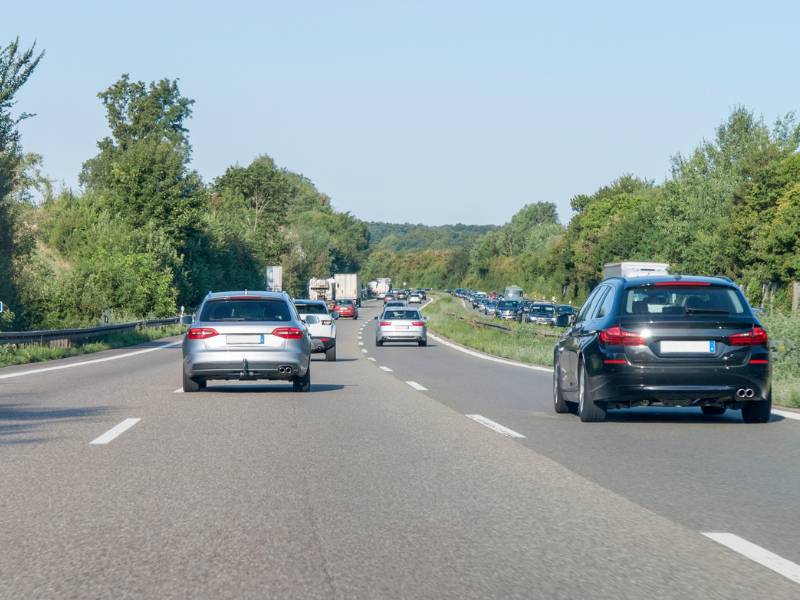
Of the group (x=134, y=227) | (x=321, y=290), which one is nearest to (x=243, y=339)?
(x=134, y=227)

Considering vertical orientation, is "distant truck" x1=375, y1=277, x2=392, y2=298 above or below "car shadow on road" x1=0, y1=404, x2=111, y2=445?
below

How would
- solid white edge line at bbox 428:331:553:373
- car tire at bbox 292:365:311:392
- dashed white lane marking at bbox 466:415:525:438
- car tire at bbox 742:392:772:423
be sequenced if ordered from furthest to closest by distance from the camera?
solid white edge line at bbox 428:331:553:373 < car tire at bbox 292:365:311:392 < car tire at bbox 742:392:772:423 < dashed white lane marking at bbox 466:415:525:438

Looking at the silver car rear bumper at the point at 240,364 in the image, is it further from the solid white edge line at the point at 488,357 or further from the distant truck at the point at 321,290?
the distant truck at the point at 321,290

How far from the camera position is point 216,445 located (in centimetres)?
1055

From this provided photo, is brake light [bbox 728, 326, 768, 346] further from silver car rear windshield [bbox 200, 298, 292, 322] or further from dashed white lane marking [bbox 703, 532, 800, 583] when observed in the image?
silver car rear windshield [bbox 200, 298, 292, 322]

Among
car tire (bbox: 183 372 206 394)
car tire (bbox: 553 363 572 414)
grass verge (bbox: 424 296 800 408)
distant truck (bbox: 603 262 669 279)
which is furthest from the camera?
distant truck (bbox: 603 262 669 279)

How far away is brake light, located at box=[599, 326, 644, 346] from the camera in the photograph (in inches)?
480

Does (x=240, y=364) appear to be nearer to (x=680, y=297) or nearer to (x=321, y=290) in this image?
(x=680, y=297)

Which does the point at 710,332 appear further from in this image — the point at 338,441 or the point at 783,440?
the point at 338,441

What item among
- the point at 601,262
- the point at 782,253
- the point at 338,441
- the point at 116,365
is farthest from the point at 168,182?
the point at 338,441

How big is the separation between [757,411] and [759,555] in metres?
7.03

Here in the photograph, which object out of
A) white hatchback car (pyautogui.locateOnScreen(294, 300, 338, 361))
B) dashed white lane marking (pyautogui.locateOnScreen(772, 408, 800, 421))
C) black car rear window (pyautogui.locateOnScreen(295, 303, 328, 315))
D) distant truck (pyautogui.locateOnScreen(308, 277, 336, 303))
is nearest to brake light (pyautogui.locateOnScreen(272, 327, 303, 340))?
dashed white lane marking (pyautogui.locateOnScreen(772, 408, 800, 421))

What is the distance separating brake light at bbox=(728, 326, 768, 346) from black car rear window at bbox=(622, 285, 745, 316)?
0.28 m

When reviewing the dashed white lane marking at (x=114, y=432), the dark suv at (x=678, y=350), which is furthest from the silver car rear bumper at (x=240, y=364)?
the dark suv at (x=678, y=350)
